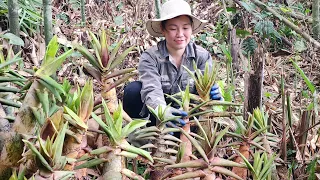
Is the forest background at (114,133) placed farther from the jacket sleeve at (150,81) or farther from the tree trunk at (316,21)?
the tree trunk at (316,21)

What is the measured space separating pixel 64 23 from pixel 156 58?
218 cm

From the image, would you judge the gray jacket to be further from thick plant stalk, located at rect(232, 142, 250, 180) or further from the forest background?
thick plant stalk, located at rect(232, 142, 250, 180)

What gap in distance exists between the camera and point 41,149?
0.51 meters

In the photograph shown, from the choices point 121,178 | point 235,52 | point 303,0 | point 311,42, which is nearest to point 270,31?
point 235,52

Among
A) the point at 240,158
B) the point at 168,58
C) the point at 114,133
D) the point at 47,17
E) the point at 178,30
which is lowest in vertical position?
the point at 240,158

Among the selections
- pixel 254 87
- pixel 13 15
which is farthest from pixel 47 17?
pixel 254 87

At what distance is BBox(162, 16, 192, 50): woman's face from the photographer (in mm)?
1964

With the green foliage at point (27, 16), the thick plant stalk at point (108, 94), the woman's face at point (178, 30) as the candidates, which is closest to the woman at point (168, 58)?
the woman's face at point (178, 30)

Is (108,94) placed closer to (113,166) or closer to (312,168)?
(113,166)

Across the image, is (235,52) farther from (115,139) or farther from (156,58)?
(115,139)

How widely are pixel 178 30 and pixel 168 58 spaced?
0.23 metres

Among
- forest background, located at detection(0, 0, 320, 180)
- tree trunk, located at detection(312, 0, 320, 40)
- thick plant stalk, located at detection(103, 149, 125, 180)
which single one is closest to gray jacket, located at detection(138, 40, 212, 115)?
forest background, located at detection(0, 0, 320, 180)

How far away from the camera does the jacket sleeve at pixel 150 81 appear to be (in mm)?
1774

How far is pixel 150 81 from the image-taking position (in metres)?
2.00
